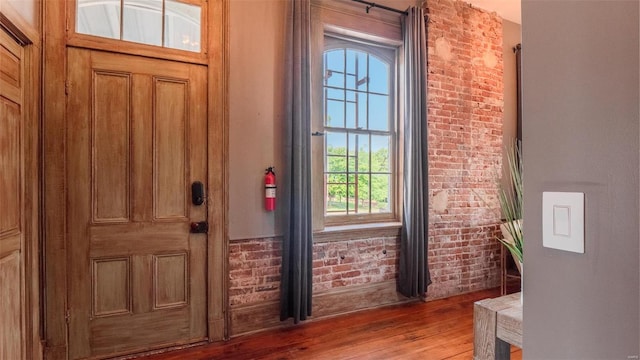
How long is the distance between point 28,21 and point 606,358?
9.95 feet

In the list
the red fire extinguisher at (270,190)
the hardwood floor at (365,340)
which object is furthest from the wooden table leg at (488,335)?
the red fire extinguisher at (270,190)

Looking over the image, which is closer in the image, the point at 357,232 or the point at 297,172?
the point at 297,172

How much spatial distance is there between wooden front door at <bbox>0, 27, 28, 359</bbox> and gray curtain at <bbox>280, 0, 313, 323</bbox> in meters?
1.73

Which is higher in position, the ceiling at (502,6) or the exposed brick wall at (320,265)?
the ceiling at (502,6)

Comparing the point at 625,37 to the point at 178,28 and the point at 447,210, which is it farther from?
the point at 447,210

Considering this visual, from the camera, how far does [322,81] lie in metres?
3.25

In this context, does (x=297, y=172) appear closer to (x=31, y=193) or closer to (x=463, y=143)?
(x=31, y=193)

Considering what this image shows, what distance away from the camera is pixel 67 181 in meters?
2.40

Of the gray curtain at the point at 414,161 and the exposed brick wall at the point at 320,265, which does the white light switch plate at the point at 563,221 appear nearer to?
the exposed brick wall at the point at 320,265

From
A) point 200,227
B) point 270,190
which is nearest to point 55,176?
point 200,227

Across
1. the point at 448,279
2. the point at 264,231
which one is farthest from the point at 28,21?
the point at 448,279

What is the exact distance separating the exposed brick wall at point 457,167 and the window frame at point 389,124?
0.80 ft

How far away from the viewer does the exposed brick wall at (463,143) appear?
3.81 metres

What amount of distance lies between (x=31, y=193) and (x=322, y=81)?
2323 millimetres
